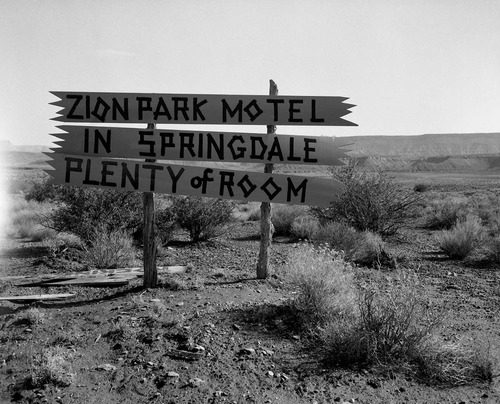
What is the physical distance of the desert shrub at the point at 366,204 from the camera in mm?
12492

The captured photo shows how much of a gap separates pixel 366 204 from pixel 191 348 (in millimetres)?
8754

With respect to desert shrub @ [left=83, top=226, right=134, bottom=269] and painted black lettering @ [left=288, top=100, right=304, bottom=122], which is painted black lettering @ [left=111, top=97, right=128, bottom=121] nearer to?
painted black lettering @ [left=288, top=100, right=304, bottom=122]

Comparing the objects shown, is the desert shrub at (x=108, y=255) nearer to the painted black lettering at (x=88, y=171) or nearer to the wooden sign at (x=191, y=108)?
the painted black lettering at (x=88, y=171)

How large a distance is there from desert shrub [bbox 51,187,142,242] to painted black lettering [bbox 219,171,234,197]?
488 cm

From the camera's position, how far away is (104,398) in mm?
3996

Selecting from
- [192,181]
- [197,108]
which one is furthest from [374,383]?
[197,108]

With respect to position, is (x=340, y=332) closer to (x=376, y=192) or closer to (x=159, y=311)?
(x=159, y=311)

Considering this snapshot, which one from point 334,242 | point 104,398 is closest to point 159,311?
point 104,398

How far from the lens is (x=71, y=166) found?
664 centimetres

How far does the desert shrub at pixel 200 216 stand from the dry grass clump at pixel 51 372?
7.71m

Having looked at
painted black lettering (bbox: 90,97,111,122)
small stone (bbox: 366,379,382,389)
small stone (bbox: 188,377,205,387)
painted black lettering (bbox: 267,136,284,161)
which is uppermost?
painted black lettering (bbox: 90,97,111,122)

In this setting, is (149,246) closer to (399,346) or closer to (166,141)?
(166,141)

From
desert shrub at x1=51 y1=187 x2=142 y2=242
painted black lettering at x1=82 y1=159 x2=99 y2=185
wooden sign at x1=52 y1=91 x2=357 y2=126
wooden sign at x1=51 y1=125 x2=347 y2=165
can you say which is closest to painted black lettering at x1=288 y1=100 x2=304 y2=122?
wooden sign at x1=52 y1=91 x2=357 y2=126

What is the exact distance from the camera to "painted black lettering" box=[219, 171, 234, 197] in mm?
6418
